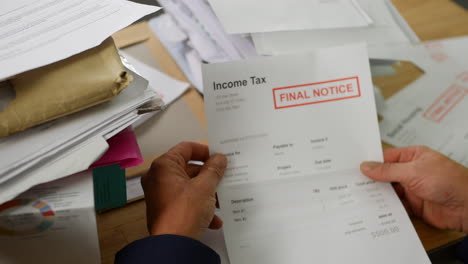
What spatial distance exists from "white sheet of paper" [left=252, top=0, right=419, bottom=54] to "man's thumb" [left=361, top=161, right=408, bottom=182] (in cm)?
25

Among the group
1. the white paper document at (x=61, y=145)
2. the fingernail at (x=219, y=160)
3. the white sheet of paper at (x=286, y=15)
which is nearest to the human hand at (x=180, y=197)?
the fingernail at (x=219, y=160)

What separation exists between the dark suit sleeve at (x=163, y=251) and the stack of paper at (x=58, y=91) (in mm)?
132

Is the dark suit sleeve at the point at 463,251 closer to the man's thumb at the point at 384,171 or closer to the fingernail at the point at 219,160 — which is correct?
the man's thumb at the point at 384,171

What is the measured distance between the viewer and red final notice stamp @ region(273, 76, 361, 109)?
61cm

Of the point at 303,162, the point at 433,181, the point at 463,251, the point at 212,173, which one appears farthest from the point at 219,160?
the point at 463,251

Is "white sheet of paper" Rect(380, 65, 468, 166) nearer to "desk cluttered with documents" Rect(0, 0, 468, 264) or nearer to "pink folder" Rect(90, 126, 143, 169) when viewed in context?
"desk cluttered with documents" Rect(0, 0, 468, 264)

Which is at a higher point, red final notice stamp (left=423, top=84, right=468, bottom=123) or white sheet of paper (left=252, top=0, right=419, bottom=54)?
white sheet of paper (left=252, top=0, right=419, bottom=54)

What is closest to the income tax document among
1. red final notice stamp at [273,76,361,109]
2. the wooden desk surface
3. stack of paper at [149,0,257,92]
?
red final notice stamp at [273,76,361,109]

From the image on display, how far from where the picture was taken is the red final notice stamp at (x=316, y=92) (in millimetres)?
606

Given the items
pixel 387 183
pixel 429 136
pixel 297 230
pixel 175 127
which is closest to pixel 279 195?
pixel 297 230

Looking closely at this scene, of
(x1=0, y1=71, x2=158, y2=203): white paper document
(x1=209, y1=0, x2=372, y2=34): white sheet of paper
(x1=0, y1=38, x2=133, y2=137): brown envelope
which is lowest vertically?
(x1=0, y1=71, x2=158, y2=203): white paper document

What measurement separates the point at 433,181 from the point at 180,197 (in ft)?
1.35

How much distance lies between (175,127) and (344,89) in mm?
356

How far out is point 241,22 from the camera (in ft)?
2.49
